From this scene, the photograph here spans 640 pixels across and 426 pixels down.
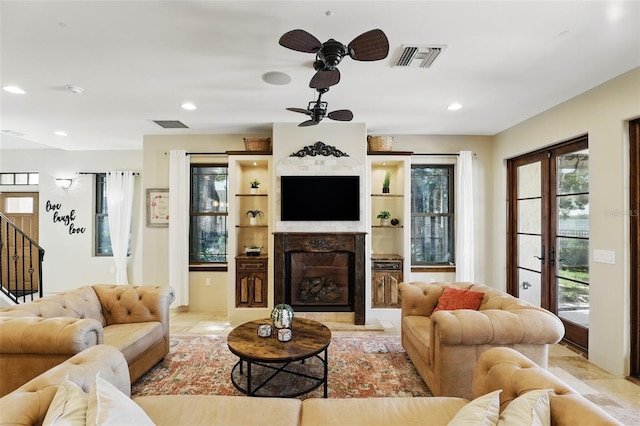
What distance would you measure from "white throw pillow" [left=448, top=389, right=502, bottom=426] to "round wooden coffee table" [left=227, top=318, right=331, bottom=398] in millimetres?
1297

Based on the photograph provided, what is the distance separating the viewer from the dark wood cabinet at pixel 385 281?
4.65 m

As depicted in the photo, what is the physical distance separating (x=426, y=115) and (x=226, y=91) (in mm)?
2593

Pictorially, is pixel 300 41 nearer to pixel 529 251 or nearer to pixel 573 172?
pixel 573 172

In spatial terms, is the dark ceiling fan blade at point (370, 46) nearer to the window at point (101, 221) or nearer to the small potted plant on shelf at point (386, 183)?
the small potted plant on shelf at point (386, 183)

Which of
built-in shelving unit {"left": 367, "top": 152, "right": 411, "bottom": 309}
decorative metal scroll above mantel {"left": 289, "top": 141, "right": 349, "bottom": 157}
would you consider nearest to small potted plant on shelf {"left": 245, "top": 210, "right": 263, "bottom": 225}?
decorative metal scroll above mantel {"left": 289, "top": 141, "right": 349, "bottom": 157}

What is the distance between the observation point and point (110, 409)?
3.71ft

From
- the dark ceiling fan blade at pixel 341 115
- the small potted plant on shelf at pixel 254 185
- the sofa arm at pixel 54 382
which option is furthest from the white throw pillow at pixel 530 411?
the small potted plant on shelf at pixel 254 185

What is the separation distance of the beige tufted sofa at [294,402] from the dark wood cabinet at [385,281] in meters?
3.07

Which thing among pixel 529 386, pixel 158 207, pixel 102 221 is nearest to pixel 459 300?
pixel 529 386

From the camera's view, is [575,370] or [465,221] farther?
[465,221]

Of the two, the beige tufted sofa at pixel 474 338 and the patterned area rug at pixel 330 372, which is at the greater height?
the beige tufted sofa at pixel 474 338

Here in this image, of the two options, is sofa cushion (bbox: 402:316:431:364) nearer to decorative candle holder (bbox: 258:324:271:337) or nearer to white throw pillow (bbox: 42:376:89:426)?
decorative candle holder (bbox: 258:324:271:337)

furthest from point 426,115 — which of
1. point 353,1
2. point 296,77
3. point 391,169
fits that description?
point 353,1

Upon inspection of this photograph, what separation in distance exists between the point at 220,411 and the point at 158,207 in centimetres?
440
